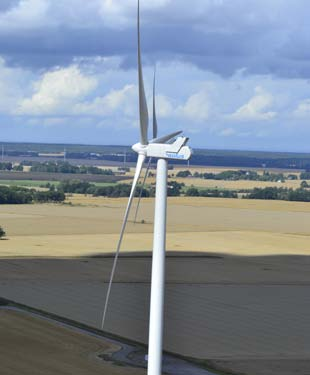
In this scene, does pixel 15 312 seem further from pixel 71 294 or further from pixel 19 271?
pixel 19 271

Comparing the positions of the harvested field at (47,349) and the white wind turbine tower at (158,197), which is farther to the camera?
the harvested field at (47,349)

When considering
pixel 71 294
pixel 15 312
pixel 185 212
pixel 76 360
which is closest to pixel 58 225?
pixel 185 212

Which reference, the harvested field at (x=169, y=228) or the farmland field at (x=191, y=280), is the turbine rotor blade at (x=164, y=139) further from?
the harvested field at (x=169, y=228)

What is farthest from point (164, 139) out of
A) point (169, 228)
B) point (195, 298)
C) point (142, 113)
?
point (169, 228)

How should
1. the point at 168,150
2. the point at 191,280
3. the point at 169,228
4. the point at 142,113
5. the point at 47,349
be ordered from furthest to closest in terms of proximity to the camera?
1. the point at 169,228
2. the point at 191,280
3. the point at 47,349
4. the point at 142,113
5. the point at 168,150

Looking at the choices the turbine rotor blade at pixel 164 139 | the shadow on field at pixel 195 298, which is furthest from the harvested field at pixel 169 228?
the turbine rotor blade at pixel 164 139

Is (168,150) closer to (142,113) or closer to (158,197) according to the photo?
(158,197)
